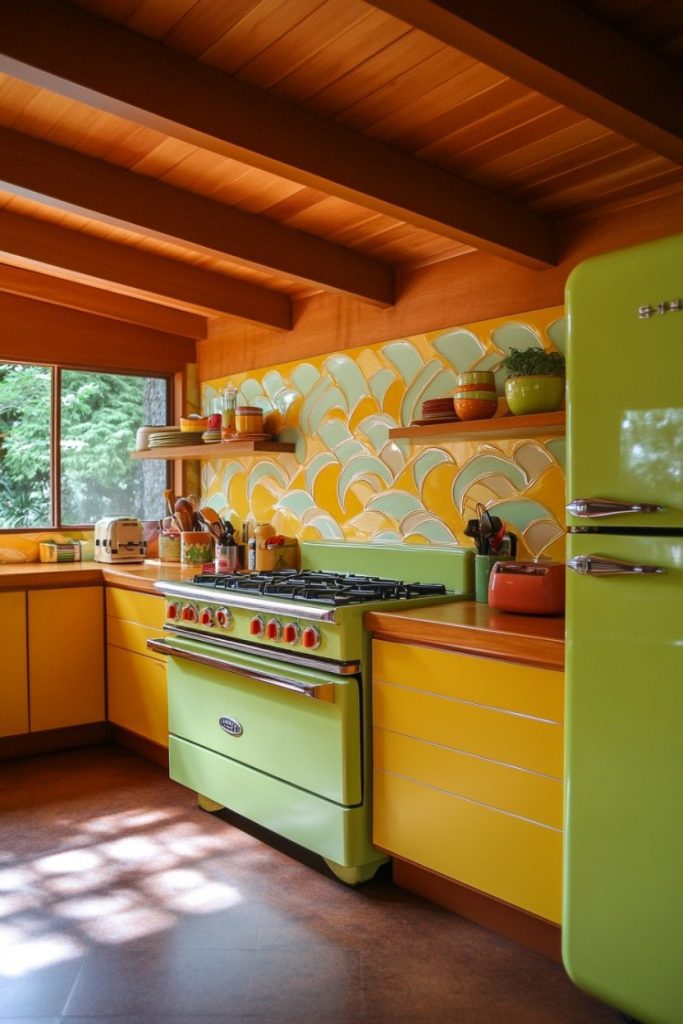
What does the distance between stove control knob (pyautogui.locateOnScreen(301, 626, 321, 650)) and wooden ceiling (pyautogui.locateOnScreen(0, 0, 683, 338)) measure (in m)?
1.35

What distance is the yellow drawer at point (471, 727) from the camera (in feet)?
7.14

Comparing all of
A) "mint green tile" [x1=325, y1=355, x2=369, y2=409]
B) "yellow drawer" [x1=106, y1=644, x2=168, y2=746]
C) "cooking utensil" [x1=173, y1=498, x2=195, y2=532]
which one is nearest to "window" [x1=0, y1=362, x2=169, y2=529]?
"cooking utensil" [x1=173, y1=498, x2=195, y2=532]

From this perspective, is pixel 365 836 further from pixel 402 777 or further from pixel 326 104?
pixel 326 104

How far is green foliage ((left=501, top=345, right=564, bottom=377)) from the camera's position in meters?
2.79

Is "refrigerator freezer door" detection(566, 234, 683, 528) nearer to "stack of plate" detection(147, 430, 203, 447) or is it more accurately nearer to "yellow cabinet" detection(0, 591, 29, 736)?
"stack of plate" detection(147, 430, 203, 447)

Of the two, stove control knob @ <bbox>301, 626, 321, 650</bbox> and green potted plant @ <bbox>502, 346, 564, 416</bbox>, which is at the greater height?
green potted plant @ <bbox>502, 346, 564, 416</bbox>

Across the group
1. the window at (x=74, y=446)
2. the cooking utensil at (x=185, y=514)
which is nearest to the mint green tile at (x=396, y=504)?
the cooking utensil at (x=185, y=514)

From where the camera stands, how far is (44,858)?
2957 mm

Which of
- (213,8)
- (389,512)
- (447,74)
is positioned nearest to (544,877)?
(389,512)

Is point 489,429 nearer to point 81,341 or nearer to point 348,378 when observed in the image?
point 348,378

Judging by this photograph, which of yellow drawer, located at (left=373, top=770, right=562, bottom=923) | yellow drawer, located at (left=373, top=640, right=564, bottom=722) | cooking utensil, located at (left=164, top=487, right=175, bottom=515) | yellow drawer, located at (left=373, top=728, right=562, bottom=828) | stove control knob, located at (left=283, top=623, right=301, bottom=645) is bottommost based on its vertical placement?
yellow drawer, located at (left=373, top=770, right=562, bottom=923)

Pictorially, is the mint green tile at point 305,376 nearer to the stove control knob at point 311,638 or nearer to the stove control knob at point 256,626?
the stove control knob at point 256,626

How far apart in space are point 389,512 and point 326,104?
164 cm

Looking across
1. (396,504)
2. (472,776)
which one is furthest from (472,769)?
(396,504)
